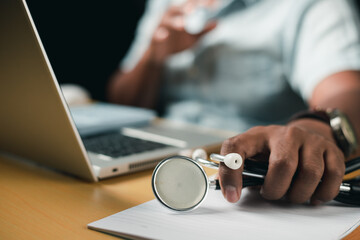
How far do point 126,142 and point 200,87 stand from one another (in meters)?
0.87

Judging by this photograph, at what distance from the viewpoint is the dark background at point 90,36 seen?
1916 mm

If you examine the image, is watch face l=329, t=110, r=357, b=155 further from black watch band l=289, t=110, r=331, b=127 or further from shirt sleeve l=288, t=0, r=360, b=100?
shirt sleeve l=288, t=0, r=360, b=100

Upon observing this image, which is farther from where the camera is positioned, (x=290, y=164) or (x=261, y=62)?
(x=261, y=62)

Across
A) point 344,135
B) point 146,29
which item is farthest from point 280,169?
point 146,29

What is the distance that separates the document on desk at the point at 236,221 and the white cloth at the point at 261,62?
0.73 m

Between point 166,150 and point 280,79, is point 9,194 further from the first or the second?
point 280,79

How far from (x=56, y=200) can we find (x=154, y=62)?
1218 mm

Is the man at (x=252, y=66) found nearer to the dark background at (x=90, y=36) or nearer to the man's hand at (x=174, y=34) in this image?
the man's hand at (x=174, y=34)

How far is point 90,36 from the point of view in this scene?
200 cm

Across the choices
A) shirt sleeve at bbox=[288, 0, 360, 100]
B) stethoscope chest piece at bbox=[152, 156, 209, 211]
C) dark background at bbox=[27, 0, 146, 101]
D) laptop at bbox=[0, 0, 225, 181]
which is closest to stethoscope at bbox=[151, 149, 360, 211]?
stethoscope chest piece at bbox=[152, 156, 209, 211]

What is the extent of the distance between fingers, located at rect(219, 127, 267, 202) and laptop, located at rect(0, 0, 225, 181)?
180 millimetres

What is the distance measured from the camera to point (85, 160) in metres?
0.46

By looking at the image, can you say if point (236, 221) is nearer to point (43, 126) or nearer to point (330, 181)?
point (330, 181)

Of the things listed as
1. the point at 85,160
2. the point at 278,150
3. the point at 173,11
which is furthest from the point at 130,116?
the point at 173,11
